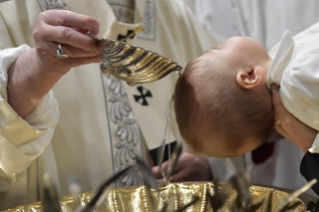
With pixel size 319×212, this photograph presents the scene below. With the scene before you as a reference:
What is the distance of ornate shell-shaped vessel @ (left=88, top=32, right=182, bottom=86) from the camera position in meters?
0.63

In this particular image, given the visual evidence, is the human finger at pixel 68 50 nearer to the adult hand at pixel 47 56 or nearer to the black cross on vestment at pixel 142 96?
the adult hand at pixel 47 56

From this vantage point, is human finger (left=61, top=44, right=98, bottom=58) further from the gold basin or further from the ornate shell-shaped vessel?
the gold basin

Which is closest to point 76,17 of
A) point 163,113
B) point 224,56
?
point 224,56

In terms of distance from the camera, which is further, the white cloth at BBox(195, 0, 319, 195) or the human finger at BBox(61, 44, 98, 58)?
the white cloth at BBox(195, 0, 319, 195)

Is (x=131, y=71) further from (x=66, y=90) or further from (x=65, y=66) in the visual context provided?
(x=66, y=90)

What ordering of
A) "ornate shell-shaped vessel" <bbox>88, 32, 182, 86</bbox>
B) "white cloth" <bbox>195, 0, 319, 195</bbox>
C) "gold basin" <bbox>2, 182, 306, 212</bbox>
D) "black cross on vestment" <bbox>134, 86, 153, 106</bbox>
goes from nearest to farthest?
"ornate shell-shaped vessel" <bbox>88, 32, 182, 86</bbox> < "gold basin" <bbox>2, 182, 306, 212</bbox> < "black cross on vestment" <bbox>134, 86, 153, 106</bbox> < "white cloth" <bbox>195, 0, 319, 195</bbox>

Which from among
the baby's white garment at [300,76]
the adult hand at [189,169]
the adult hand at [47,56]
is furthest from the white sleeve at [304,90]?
the adult hand at [189,169]

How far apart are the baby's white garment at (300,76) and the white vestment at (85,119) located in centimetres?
47

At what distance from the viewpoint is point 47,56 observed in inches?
29.1

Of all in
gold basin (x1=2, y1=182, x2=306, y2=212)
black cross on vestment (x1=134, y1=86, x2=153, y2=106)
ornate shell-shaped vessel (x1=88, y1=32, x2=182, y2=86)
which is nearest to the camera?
ornate shell-shaped vessel (x1=88, y1=32, x2=182, y2=86)

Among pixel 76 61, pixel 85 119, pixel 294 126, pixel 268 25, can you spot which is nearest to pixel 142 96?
pixel 85 119

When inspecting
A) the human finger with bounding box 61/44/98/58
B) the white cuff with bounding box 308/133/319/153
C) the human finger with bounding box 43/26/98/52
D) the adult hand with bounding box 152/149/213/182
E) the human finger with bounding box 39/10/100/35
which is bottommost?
the adult hand with bounding box 152/149/213/182

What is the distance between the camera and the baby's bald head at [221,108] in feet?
2.57

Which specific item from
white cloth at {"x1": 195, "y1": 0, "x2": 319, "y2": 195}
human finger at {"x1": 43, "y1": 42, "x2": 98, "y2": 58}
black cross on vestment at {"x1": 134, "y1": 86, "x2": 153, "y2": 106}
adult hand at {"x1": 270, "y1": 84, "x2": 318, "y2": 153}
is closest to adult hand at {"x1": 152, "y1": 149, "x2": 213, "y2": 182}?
white cloth at {"x1": 195, "y1": 0, "x2": 319, "y2": 195}
